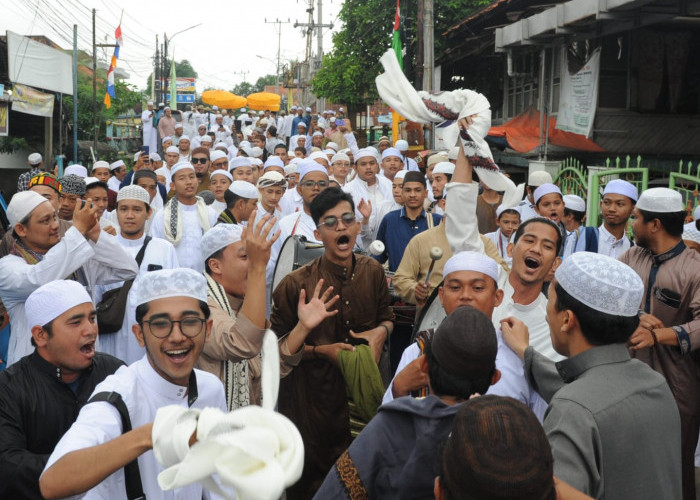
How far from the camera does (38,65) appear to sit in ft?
66.1

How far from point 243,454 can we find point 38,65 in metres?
21.1

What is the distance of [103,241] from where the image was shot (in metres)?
4.95

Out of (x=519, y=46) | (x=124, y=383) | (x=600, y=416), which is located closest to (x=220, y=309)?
(x=124, y=383)

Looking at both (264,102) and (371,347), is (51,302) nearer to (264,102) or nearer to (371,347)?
(371,347)

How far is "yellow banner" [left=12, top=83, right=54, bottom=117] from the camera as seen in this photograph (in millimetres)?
19333

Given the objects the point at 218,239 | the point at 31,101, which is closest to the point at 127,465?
the point at 218,239

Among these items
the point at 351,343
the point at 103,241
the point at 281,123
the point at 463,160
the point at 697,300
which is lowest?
the point at 351,343

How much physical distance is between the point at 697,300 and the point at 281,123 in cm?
2219

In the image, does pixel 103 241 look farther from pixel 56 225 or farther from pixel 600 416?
pixel 600 416

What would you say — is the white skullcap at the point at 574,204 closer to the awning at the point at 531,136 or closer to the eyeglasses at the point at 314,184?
the eyeglasses at the point at 314,184

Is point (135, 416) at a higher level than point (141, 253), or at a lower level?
lower

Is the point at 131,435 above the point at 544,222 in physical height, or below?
below

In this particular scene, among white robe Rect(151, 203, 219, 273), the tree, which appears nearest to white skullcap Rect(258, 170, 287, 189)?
white robe Rect(151, 203, 219, 273)

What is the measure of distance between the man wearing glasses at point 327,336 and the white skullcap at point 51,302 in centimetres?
136
